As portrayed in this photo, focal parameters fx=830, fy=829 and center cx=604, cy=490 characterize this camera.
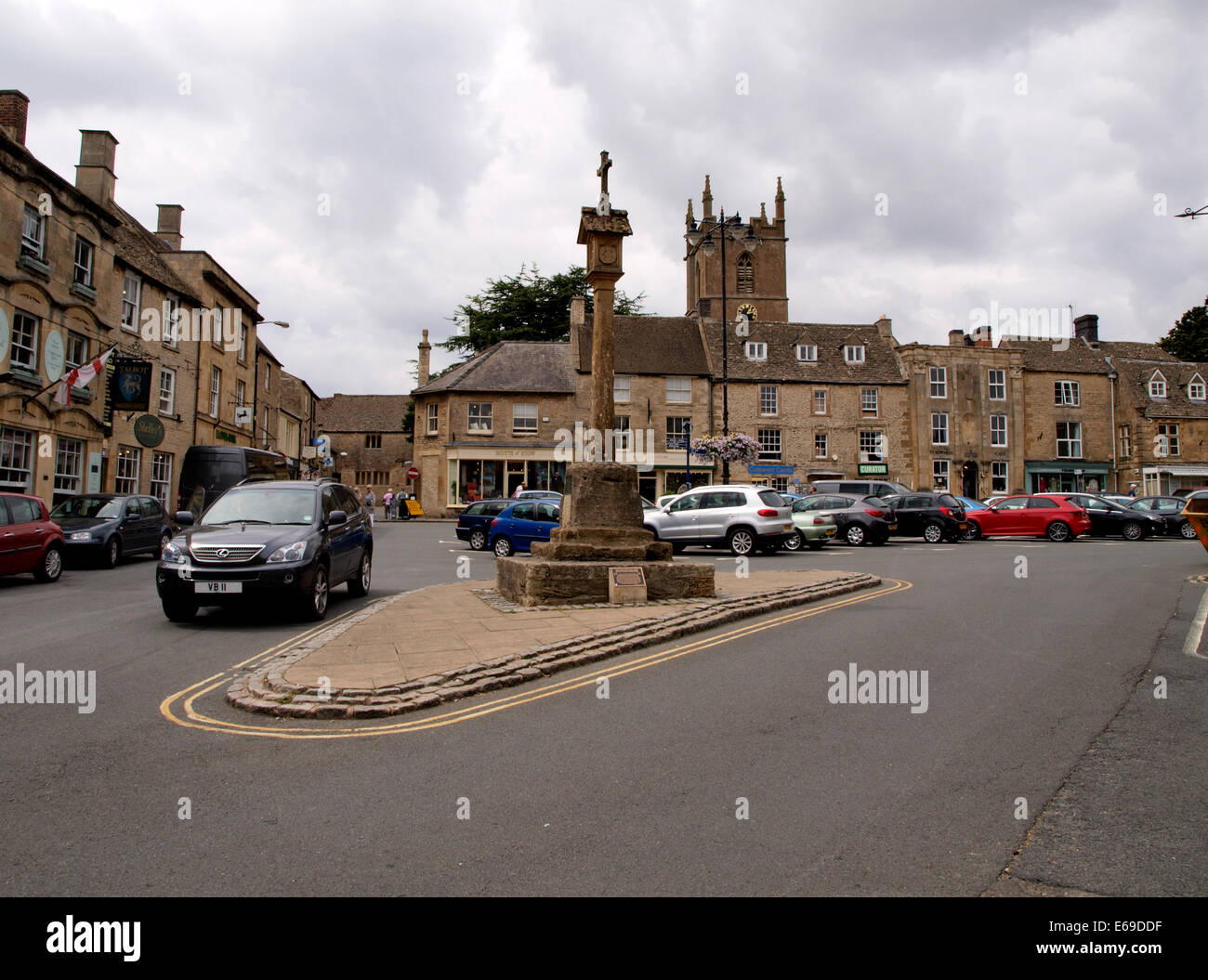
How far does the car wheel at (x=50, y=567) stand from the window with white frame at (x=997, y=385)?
4408cm

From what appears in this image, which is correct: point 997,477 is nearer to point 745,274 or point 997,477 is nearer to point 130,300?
point 745,274

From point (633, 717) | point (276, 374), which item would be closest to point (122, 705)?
point (633, 717)

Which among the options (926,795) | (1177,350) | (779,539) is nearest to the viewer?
(926,795)

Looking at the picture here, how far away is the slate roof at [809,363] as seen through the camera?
1734 inches

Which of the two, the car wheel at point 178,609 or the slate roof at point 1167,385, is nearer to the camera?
the car wheel at point 178,609

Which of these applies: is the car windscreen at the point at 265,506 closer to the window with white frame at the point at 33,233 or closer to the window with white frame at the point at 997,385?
the window with white frame at the point at 33,233

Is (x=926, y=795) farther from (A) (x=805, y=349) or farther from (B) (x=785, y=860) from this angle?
(A) (x=805, y=349)

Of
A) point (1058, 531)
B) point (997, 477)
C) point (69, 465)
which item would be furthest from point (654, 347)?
point (69, 465)

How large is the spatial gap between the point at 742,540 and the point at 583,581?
33.3 ft

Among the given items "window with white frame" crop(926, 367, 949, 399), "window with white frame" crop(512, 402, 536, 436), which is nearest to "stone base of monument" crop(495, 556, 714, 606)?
"window with white frame" crop(512, 402, 536, 436)

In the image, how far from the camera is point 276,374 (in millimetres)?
44531

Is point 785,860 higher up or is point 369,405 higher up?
point 369,405

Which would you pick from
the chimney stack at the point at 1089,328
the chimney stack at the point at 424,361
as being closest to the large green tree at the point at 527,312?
the chimney stack at the point at 424,361

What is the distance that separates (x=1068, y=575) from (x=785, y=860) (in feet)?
42.5
